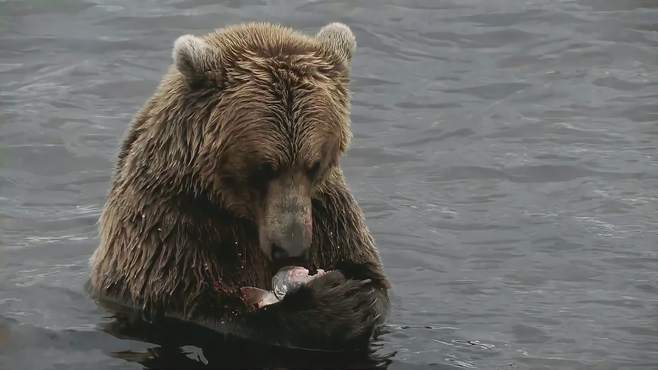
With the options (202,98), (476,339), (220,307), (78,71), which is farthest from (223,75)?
(78,71)

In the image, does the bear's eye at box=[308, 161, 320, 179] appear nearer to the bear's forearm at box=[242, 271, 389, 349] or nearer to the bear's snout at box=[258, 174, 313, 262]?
the bear's snout at box=[258, 174, 313, 262]

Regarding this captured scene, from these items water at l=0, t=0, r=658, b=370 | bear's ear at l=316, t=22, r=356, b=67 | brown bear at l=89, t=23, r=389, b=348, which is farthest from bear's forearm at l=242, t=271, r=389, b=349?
bear's ear at l=316, t=22, r=356, b=67

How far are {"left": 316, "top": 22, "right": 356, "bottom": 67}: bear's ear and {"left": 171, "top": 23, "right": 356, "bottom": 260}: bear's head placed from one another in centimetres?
13

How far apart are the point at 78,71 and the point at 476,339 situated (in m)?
5.87

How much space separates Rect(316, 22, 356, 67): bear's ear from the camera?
767 centimetres

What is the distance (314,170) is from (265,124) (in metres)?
0.34

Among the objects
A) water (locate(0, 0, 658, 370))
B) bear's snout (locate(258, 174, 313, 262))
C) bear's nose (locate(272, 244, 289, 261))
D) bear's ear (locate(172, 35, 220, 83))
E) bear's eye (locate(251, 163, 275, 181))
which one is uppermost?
bear's ear (locate(172, 35, 220, 83))

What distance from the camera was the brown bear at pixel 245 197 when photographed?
709cm

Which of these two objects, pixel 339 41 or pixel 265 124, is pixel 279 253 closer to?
pixel 265 124

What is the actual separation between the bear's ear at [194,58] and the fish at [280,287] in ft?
3.58

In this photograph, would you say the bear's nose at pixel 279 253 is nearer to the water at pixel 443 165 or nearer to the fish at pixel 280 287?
the fish at pixel 280 287

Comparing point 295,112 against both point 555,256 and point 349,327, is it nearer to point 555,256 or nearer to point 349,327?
point 349,327

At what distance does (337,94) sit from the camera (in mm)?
7445

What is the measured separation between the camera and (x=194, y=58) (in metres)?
7.20
